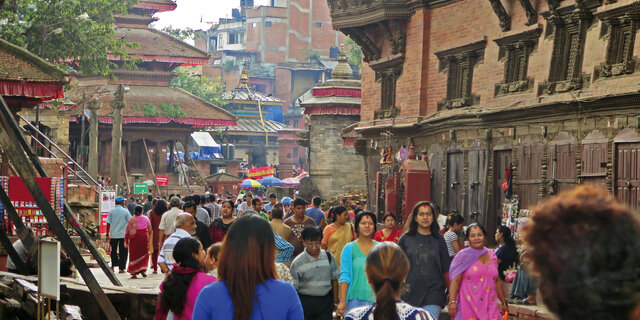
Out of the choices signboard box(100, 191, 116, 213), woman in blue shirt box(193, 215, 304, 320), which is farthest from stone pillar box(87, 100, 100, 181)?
woman in blue shirt box(193, 215, 304, 320)

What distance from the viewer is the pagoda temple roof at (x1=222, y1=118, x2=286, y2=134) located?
84.4m

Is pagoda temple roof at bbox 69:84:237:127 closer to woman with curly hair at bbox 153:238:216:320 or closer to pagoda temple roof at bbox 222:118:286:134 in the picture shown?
pagoda temple roof at bbox 222:118:286:134

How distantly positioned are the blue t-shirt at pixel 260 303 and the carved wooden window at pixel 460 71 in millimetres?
19510

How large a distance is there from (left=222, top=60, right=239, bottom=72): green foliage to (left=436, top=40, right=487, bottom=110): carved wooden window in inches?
3057

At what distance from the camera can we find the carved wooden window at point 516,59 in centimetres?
2163

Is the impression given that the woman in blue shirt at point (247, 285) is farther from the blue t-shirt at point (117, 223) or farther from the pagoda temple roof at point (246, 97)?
the pagoda temple roof at point (246, 97)

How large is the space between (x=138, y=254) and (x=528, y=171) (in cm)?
A: 809

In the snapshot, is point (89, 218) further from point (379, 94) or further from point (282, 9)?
point (282, 9)

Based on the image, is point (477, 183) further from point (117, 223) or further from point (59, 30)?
point (59, 30)

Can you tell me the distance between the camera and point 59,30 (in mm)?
29875

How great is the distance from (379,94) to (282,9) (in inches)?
2767

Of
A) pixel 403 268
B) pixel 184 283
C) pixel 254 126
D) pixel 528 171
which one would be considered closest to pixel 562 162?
pixel 528 171

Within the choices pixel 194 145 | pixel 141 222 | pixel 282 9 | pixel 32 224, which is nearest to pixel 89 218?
pixel 141 222

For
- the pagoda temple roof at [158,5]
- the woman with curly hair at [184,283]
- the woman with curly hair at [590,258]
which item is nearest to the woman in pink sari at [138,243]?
the woman with curly hair at [184,283]
